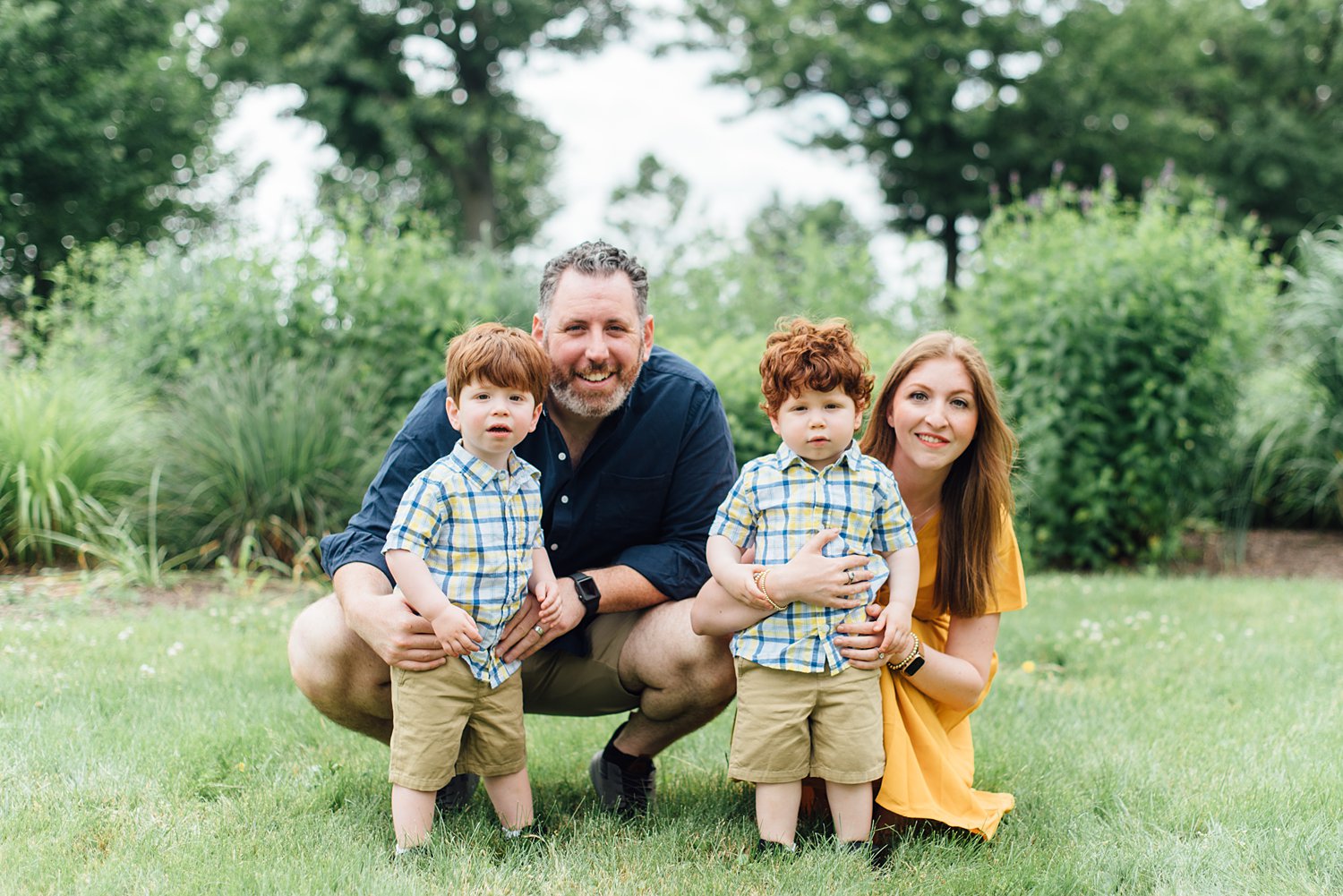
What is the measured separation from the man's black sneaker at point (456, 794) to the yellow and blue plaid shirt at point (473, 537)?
1.74 feet

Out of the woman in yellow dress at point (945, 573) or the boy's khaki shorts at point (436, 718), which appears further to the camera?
the woman in yellow dress at point (945, 573)

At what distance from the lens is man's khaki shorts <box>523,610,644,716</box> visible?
307 centimetres

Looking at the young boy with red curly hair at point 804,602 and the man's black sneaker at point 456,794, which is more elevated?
the young boy with red curly hair at point 804,602

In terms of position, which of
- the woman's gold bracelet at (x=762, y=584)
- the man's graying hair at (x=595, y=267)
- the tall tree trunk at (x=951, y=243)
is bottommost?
the woman's gold bracelet at (x=762, y=584)

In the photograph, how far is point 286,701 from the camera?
3703 millimetres

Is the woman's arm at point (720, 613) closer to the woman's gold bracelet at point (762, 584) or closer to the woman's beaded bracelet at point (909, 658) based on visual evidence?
the woman's gold bracelet at point (762, 584)

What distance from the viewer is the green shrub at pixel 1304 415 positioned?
25.3ft

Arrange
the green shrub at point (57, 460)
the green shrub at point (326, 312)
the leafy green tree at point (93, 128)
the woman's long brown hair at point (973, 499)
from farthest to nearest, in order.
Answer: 1. the leafy green tree at point (93, 128)
2. the green shrub at point (326, 312)
3. the green shrub at point (57, 460)
4. the woman's long brown hair at point (973, 499)

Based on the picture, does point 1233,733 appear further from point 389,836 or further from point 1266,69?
point 1266,69

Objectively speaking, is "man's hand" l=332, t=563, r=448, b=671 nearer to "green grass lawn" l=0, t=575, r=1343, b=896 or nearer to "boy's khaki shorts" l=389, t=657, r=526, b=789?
"boy's khaki shorts" l=389, t=657, r=526, b=789

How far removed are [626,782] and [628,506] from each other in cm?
77

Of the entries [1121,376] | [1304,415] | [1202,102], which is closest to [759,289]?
[1121,376]

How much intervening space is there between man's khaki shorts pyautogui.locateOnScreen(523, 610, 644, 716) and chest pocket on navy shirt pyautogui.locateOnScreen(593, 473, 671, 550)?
0.23 meters

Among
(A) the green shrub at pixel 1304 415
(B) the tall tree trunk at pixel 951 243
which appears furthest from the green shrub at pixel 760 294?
(B) the tall tree trunk at pixel 951 243
